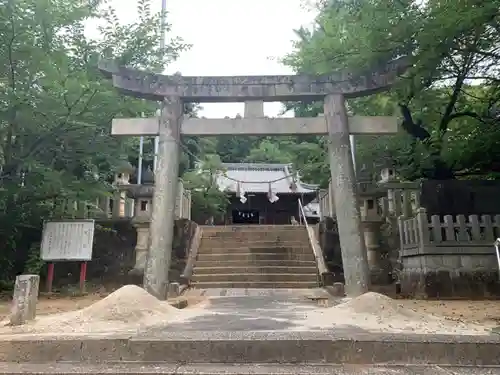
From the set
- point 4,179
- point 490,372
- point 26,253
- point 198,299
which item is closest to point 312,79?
point 198,299

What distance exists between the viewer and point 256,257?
11.8m

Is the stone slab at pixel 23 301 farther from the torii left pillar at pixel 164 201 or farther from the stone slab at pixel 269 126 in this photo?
the stone slab at pixel 269 126

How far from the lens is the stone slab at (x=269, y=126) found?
8422mm

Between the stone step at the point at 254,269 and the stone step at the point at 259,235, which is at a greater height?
the stone step at the point at 259,235

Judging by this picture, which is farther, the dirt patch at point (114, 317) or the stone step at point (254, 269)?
the stone step at point (254, 269)

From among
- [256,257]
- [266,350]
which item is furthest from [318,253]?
[266,350]

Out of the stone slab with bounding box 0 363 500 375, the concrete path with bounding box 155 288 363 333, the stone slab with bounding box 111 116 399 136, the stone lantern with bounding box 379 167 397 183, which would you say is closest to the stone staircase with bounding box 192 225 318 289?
the concrete path with bounding box 155 288 363 333

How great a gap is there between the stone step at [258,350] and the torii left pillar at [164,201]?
3.88 m

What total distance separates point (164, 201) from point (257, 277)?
4.02m

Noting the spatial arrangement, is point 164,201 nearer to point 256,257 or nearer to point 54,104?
point 54,104

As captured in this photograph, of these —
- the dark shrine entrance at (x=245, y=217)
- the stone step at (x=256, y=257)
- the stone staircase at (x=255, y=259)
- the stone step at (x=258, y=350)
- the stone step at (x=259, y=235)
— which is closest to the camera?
the stone step at (x=258, y=350)

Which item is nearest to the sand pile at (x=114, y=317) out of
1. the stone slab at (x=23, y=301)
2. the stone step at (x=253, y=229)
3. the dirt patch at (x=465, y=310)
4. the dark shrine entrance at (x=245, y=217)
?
the stone slab at (x=23, y=301)

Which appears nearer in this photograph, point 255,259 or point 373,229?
point 373,229

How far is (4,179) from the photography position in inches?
336
